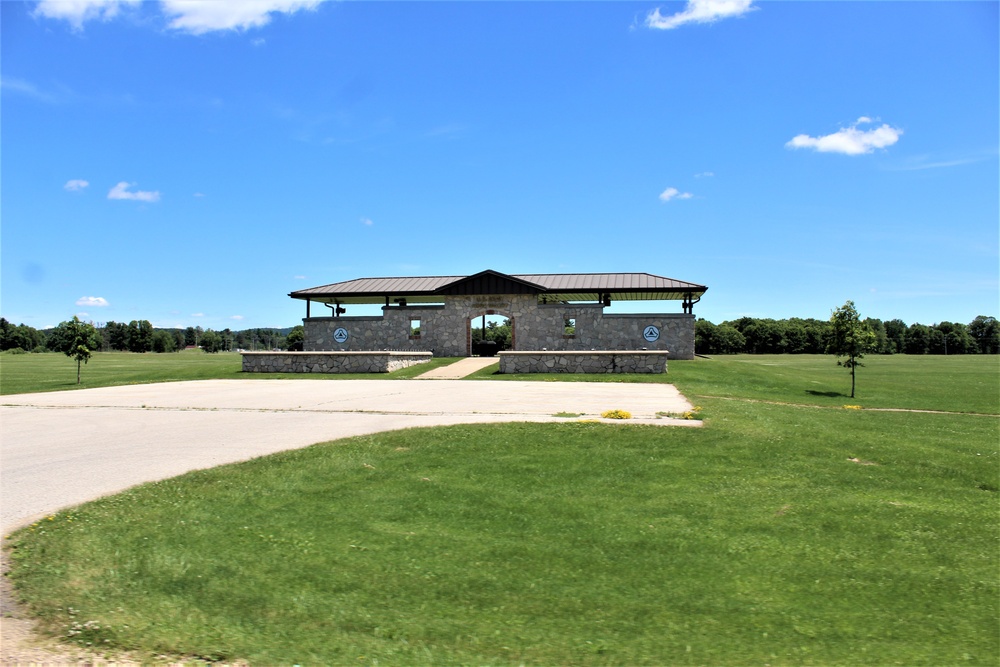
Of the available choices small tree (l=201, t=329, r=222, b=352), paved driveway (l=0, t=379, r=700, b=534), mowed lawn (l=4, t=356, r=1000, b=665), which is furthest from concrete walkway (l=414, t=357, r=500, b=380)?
small tree (l=201, t=329, r=222, b=352)

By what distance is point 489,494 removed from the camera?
6.75 m

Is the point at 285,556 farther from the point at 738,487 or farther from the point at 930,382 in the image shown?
the point at 930,382

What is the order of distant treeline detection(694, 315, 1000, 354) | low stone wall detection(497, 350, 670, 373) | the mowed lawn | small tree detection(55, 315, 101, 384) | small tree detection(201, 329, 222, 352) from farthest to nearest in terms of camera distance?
small tree detection(201, 329, 222, 352) → distant treeline detection(694, 315, 1000, 354) → small tree detection(55, 315, 101, 384) → low stone wall detection(497, 350, 670, 373) → the mowed lawn

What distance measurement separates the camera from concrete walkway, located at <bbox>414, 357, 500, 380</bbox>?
23.6 meters

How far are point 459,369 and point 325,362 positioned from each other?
6.08 meters

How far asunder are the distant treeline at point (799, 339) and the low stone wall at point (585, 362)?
3063 inches

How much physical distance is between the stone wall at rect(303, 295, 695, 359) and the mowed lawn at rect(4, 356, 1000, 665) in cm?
2281

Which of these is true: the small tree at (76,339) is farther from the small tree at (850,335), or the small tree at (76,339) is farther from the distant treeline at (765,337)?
the distant treeline at (765,337)

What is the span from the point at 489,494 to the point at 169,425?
793 cm

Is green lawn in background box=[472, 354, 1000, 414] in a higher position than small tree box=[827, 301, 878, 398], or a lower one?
lower

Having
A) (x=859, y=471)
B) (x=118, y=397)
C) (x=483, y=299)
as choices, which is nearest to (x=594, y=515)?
(x=859, y=471)

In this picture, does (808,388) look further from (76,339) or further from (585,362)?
(76,339)

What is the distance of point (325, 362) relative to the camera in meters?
26.5

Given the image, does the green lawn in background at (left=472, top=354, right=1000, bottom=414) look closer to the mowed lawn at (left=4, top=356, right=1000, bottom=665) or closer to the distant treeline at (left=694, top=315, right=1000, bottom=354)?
the mowed lawn at (left=4, top=356, right=1000, bottom=665)
